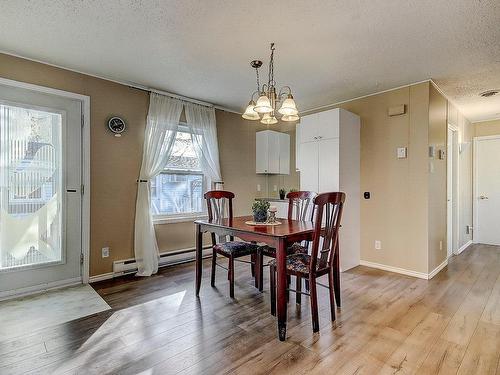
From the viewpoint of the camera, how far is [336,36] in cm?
243

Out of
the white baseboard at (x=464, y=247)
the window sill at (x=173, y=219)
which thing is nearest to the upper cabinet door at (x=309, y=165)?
the window sill at (x=173, y=219)

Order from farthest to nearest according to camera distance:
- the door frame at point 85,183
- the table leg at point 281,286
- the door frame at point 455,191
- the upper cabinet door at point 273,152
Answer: the upper cabinet door at point 273,152, the door frame at point 455,191, the door frame at point 85,183, the table leg at point 281,286

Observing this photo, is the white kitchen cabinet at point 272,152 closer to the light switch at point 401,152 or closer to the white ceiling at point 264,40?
the white ceiling at point 264,40

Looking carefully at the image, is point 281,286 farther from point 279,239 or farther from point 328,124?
point 328,124

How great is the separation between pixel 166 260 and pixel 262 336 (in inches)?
86.5

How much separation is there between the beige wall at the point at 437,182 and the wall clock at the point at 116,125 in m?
3.83

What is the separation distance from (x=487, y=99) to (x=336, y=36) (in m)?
3.18

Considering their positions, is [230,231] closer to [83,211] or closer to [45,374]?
[45,374]

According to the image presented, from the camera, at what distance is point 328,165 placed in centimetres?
376

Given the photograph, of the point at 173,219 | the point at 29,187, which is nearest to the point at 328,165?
the point at 173,219

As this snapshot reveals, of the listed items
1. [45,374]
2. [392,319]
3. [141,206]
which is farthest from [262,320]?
[141,206]

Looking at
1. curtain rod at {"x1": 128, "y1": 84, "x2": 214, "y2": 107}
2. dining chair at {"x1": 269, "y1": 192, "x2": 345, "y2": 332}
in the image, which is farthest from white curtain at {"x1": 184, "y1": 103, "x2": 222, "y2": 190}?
dining chair at {"x1": 269, "y1": 192, "x2": 345, "y2": 332}

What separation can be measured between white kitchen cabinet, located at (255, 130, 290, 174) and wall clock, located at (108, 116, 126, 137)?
235 cm

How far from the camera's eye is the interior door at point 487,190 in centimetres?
515
